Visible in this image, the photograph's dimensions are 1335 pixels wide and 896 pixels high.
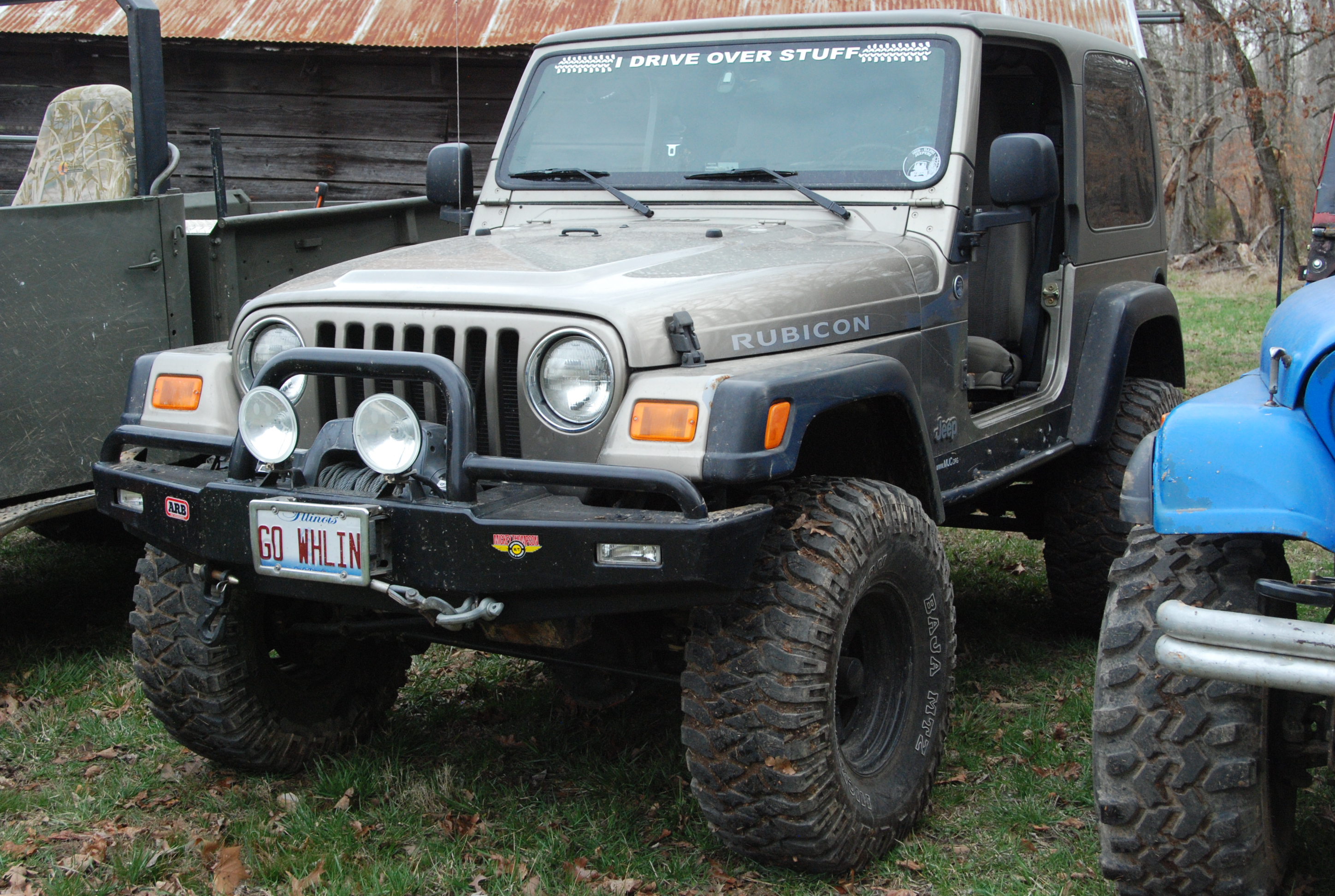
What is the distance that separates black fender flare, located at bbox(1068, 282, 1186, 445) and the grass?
87 centimetres

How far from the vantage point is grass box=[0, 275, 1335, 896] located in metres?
3.09

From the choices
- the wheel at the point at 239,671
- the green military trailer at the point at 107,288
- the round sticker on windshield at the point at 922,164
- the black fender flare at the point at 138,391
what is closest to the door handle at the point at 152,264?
the green military trailer at the point at 107,288

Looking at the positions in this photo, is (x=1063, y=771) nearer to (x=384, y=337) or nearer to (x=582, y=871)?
(x=582, y=871)

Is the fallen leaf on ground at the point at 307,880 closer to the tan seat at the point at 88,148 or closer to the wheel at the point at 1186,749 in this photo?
the wheel at the point at 1186,749

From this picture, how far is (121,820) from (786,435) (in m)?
2.11

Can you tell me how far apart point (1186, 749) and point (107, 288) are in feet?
12.2

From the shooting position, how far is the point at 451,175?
4.39 m

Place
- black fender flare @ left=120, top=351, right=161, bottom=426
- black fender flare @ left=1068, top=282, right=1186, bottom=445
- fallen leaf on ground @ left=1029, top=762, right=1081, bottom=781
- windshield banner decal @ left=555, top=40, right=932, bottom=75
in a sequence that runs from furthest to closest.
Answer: black fender flare @ left=1068, top=282, right=1186, bottom=445 < windshield banner decal @ left=555, top=40, right=932, bottom=75 < fallen leaf on ground @ left=1029, top=762, right=1081, bottom=781 < black fender flare @ left=120, top=351, right=161, bottom=426

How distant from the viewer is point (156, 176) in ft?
16.5

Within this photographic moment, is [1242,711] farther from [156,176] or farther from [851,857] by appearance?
[156,176]

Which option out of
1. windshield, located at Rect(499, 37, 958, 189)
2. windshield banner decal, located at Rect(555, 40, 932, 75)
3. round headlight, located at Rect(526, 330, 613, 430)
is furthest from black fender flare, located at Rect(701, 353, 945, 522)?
windshield banner decal, located at Rect(555, 40, 932, 75)

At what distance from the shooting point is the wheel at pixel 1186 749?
8.16 ft

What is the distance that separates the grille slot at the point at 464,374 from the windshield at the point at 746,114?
128cm

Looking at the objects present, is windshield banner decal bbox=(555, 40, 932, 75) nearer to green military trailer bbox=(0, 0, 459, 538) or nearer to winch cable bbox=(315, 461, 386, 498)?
green military trailer bbox=(0, 0, 459, 538)
